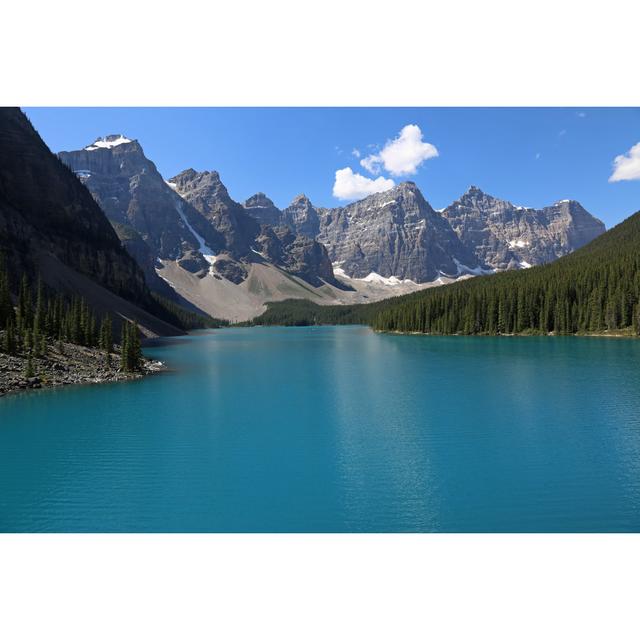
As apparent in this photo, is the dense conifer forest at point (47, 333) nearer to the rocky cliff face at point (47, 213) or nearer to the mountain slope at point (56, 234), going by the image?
the mountain slope at point (56, 234)

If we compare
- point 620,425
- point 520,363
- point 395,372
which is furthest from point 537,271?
point 620,425

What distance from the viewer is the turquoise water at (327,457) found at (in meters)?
16.9

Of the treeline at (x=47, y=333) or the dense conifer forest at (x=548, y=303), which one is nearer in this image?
the treeline at (x=47, y=333)

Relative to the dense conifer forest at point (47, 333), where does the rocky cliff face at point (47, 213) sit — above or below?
above

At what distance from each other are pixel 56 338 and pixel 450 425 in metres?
52.4

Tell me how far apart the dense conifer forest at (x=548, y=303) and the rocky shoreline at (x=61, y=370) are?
94.5m

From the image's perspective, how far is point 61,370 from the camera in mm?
49000

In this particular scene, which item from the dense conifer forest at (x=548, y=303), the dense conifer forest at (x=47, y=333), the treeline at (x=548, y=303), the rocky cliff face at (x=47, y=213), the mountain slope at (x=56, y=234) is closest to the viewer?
the dense conifer forest at (x=47, y=333)

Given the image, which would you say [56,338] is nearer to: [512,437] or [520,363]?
[512,437]

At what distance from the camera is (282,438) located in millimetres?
27844

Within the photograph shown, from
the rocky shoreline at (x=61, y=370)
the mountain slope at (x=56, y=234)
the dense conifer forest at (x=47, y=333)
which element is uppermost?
the mountain slope at (x=56, y=234)

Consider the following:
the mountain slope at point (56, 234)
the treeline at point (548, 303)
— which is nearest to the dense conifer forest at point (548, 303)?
the treeline at point (548, 303)

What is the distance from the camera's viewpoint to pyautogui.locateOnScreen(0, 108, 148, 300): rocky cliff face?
11500 centimetres

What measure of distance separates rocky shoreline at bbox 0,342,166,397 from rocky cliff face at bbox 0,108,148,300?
6054 cm
